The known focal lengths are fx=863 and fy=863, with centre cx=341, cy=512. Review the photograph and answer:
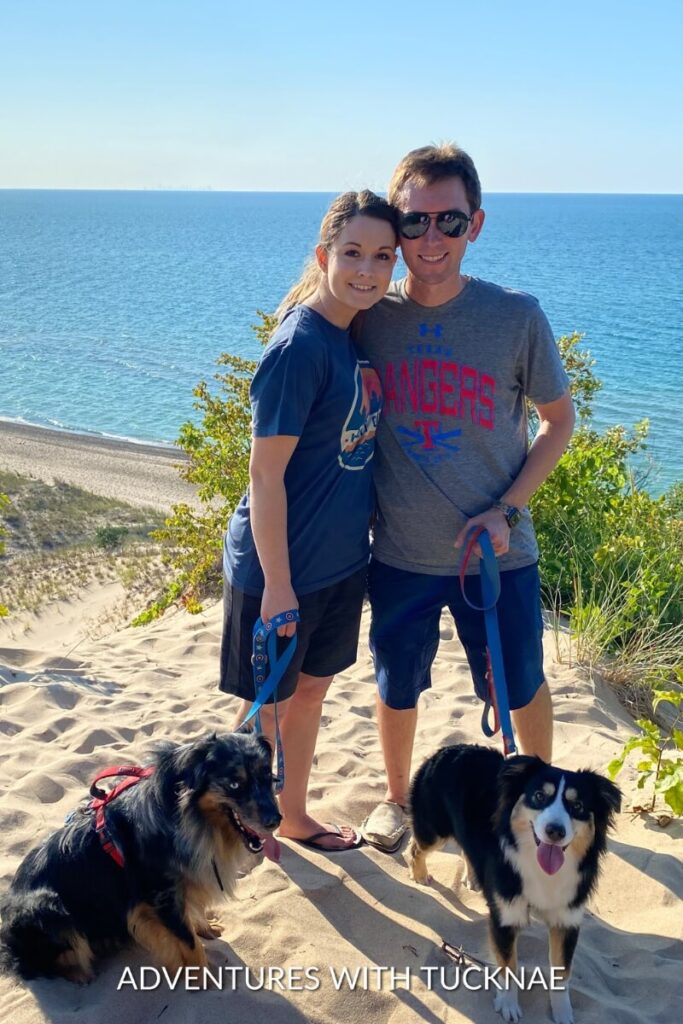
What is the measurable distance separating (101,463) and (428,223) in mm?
17350

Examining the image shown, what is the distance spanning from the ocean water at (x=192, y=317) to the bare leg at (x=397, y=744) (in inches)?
A: 289

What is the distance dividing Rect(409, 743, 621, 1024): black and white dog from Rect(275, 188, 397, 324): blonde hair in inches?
73.2

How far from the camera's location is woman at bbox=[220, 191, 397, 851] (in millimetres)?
2982

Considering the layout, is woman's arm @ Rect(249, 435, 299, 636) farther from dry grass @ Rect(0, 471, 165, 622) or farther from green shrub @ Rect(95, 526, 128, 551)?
green shrub @ Rect(95, 526, 128, 551)

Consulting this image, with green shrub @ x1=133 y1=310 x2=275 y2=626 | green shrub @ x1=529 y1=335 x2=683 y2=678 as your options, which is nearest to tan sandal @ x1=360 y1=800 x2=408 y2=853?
green shrub @ x1=529 y1=335 x2=683 y2=678

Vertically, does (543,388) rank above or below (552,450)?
above

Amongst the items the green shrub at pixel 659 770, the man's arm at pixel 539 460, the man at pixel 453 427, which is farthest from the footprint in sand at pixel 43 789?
the green shrub at pixel 659 770

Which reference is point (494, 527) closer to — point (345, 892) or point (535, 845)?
point (535, 845)

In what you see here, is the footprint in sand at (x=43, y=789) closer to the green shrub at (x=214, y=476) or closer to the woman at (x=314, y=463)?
the woman at (x=314, y=463)

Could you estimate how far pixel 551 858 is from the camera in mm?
2672

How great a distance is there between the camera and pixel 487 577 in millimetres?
3352

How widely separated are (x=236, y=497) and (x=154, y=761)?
213 inches

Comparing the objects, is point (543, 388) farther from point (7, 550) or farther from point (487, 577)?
point (7, 550)

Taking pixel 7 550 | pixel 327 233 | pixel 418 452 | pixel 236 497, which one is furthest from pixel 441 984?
pixel 7 550
